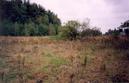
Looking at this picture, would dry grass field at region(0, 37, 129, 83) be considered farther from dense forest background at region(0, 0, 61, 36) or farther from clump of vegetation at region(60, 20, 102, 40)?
dense forest background at region(0, 0, 61, 36)

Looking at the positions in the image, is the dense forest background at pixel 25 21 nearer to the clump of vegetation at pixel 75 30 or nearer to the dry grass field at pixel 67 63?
the clump of vegetation at pixel 75 30

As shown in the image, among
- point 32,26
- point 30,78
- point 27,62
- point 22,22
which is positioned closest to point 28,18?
point 22,22

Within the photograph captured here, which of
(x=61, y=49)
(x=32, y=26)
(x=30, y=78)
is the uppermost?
(x=32, y=26)

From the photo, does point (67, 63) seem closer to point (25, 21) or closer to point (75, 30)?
point (75, 30)

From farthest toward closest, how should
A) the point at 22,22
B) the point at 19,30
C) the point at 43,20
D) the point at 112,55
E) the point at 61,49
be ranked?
the point at 43,20 → the point at 22,22 → the point at 19,30 → the point at 61,49 → the point at 112,55

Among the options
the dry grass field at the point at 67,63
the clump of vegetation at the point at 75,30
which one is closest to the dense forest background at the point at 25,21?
the clump of vegetation at the point at 75,30

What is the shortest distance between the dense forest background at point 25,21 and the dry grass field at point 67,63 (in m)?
3.30

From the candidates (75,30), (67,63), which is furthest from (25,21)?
(67,63)

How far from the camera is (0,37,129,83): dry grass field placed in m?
6.35

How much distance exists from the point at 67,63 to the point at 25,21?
8883 millimetres

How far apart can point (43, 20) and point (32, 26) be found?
136 inches

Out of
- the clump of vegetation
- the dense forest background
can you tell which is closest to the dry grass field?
the clump of vegetation

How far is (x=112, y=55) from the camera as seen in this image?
25.8ft

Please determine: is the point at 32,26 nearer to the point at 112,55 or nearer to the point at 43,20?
the point at 43,20
